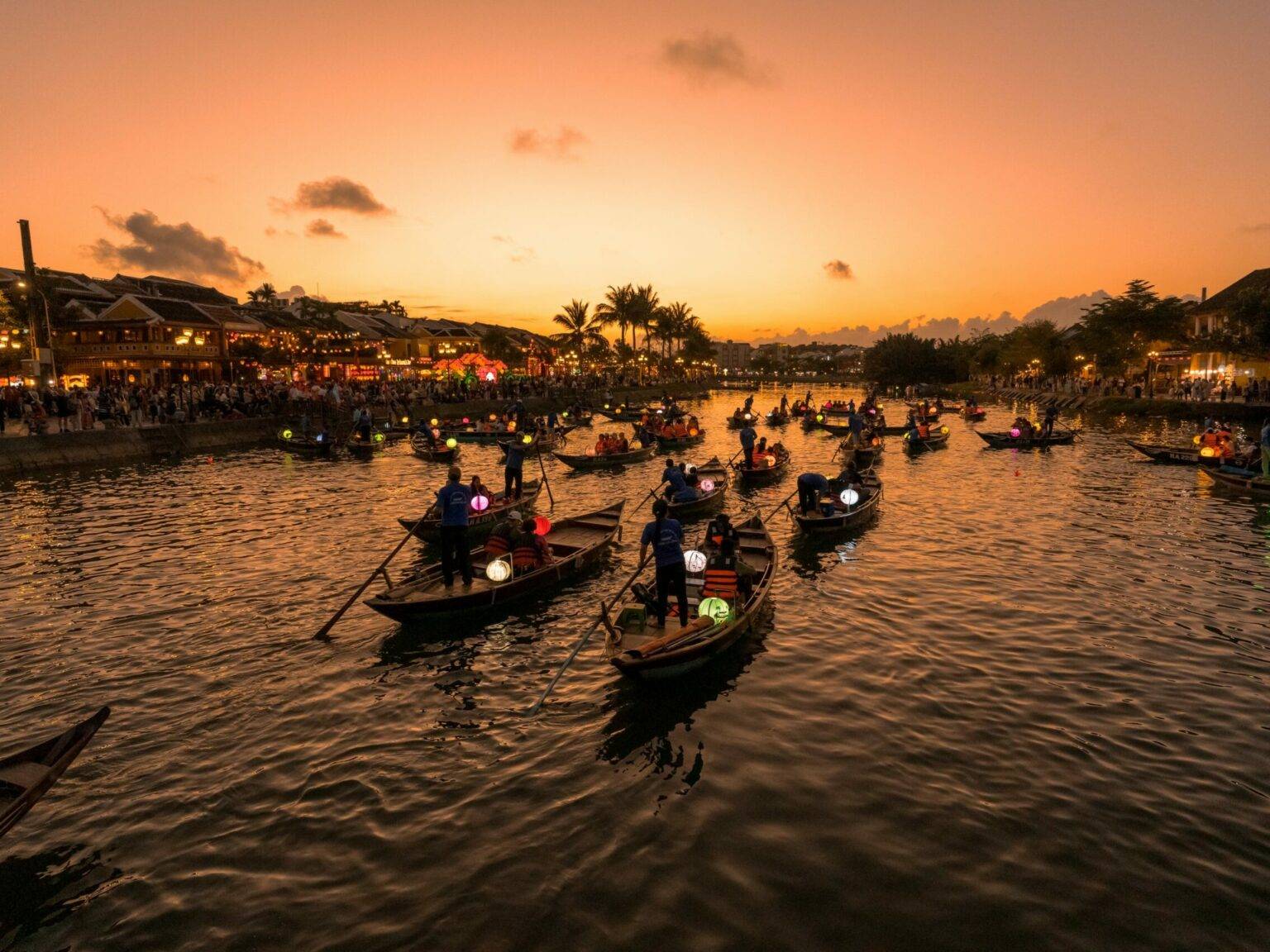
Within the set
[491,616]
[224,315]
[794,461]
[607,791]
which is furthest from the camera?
[224,315]

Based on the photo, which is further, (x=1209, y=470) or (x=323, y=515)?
(x=1209, y=470)

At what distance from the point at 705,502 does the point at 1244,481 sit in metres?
20.4

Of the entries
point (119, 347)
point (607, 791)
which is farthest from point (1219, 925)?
point (119, 347)

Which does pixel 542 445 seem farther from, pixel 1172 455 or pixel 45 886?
pixel 45 886

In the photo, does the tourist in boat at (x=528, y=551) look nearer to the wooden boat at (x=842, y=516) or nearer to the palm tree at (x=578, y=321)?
the wooden boat at (x=842, y=516)

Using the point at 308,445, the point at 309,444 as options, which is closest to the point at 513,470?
the point at 309,444

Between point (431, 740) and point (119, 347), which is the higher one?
point (119, 347)

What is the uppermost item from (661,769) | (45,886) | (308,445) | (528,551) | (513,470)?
(513,470)

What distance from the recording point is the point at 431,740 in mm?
9938

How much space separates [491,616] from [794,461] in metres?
28.1

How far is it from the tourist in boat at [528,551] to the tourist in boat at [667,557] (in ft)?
15.1

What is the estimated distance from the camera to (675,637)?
1095 centimetres

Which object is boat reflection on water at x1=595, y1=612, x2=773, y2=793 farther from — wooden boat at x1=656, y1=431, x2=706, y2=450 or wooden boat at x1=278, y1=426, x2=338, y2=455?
wooden boat at x1=278, y1=426, x2=338, y2=455

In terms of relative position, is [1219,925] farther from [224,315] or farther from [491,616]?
[224,315]
